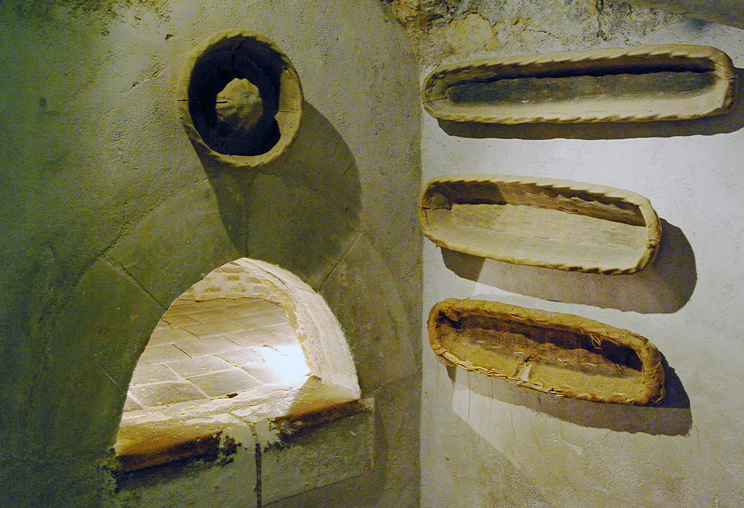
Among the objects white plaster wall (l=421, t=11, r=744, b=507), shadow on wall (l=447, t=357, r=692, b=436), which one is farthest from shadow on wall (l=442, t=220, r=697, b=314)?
shadow on wall (l=447, t=357, r=692, b=436)

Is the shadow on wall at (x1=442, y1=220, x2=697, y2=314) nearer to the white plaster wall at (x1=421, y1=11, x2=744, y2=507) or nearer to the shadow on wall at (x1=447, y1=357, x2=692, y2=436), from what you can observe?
the white plaster wall at (x1=421, y1=11, x2=744, y2=507)

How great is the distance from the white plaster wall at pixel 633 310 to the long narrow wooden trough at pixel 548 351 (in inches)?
3.3

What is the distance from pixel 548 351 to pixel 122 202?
64.9 inches

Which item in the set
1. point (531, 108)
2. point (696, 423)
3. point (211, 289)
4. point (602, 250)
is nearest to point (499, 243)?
point (602, 250)

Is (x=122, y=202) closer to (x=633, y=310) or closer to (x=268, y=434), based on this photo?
(x=268, y=434)

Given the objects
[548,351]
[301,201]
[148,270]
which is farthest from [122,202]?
[548,351]

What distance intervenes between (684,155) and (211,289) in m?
3.73

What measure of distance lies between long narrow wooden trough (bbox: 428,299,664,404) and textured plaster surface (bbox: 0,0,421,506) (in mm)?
462

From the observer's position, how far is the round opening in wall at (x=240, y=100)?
183cm

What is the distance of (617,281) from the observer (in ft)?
6.82

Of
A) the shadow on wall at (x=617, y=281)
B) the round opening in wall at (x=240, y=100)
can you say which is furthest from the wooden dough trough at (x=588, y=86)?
the round opening in wall at (x=240, y=100)

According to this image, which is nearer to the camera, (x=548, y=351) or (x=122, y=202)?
(x=122, y=202)

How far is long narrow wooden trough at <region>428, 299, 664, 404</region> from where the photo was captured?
2002mm

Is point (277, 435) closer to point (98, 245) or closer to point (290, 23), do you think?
point (98, 245)
